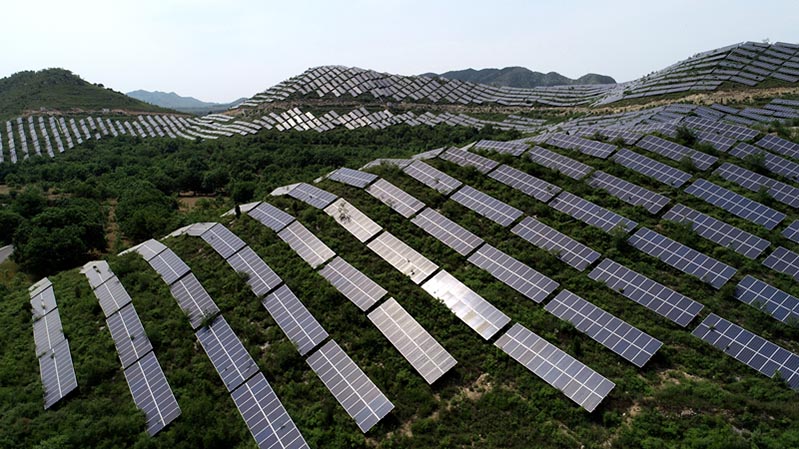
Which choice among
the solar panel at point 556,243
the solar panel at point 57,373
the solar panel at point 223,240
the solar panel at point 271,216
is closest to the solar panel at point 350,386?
the solar panel at point 223,240

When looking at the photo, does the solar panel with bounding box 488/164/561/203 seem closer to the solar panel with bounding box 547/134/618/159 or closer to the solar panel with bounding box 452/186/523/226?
the solar panel with bounding box 452/186/523/226

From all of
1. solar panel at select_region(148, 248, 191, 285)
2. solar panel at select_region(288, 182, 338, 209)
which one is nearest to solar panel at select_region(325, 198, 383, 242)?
solar panel at select_region(288, 182, 338, 209)

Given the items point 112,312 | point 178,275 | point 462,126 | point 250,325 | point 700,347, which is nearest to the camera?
point 700,347

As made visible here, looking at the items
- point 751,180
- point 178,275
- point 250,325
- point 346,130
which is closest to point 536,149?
point 751,180

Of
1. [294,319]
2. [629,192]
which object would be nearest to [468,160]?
[629,192]

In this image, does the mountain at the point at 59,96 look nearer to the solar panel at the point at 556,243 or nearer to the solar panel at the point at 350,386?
the solar panel at the point at 350,386

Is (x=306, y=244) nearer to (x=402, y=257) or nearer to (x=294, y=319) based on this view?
(x=294, y=319)

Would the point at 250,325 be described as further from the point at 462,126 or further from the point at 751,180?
the point at 462,126

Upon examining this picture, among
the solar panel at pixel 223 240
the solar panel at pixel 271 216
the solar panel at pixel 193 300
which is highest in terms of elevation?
the solar panel at pixel 271 216
